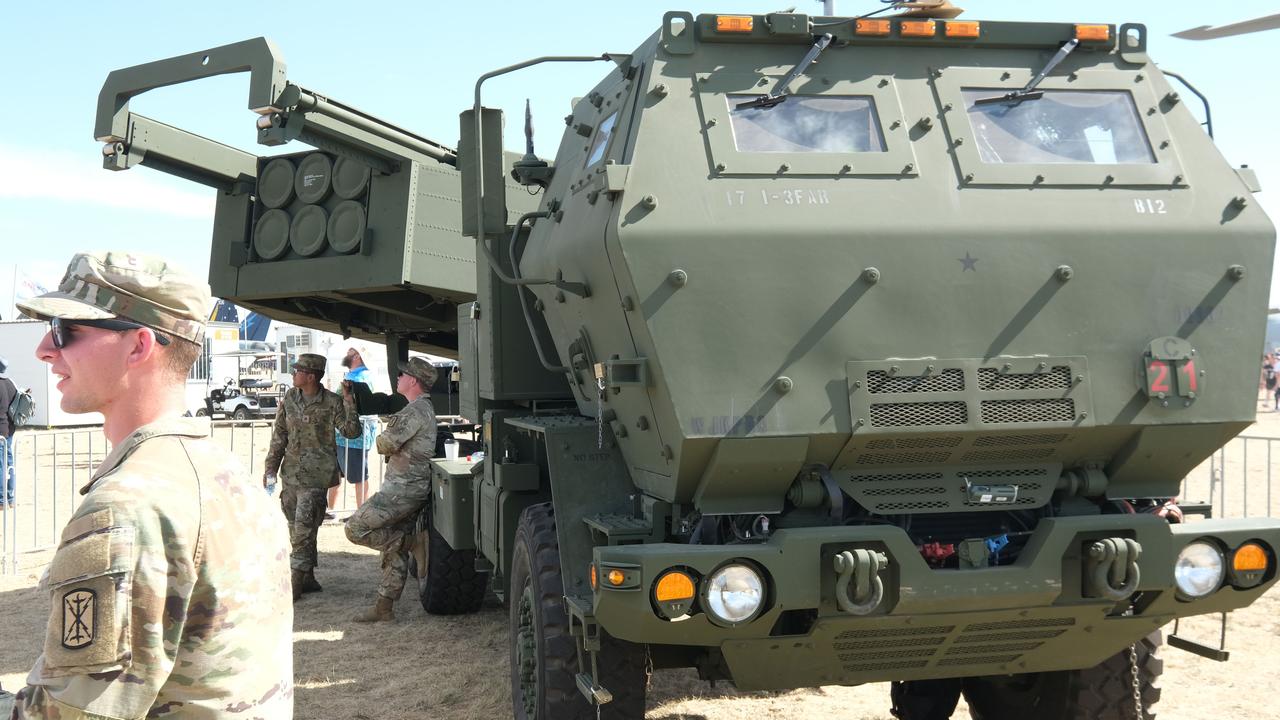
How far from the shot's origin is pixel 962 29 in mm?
4625

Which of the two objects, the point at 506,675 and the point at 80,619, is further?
the point at 506,675

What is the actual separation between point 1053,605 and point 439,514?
4.21 m

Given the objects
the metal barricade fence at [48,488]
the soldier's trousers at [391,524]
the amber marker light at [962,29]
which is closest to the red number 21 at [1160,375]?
the amber marker light at [962,29]

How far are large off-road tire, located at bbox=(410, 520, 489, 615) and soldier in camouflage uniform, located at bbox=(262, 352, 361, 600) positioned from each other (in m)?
1.18

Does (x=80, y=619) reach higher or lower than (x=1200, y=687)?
higher

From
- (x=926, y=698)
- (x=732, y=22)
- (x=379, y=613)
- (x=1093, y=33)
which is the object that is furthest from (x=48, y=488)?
(x=1093, y=33)

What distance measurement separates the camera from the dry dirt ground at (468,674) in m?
5.87

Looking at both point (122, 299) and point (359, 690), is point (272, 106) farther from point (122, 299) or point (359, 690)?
point (122, 299)

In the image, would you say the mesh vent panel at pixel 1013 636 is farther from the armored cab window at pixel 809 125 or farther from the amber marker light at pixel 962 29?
the amber marker light at pixel 962 29

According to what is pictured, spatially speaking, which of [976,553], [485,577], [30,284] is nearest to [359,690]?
[485,577]

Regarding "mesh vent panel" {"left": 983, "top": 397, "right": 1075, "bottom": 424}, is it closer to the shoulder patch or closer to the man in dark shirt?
the shoulder patch

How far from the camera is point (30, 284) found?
3850 centimetres

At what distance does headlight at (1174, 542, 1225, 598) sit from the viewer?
421cm

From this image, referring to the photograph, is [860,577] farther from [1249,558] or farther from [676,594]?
[1249,558]
